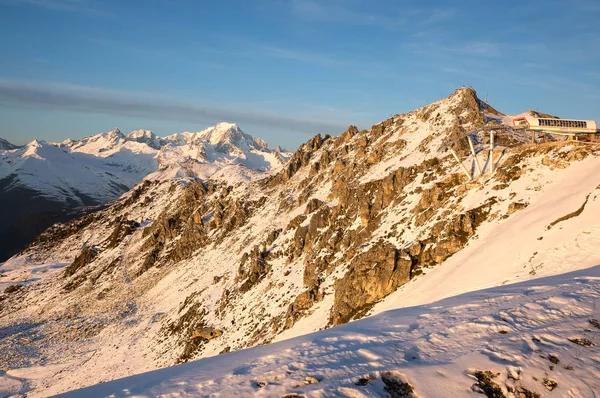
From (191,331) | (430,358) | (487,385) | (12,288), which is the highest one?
(430,358)

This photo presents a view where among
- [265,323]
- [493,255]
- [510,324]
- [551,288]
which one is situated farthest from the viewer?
[265,323]

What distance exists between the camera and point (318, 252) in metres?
59.8

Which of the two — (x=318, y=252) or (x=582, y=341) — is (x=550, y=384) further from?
(x=318, y=252)

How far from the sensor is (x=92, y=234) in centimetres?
13375

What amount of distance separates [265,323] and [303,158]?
6582 cm

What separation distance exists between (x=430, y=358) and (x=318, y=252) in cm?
4894

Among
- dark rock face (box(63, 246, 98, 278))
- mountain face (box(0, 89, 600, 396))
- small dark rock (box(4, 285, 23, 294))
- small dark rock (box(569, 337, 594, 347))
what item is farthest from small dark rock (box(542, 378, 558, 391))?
small dark rock (box(4, 285, 23, 294))

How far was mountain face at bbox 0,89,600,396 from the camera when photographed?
35.9 m

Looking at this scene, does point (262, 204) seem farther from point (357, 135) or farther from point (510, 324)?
point (510, 324)

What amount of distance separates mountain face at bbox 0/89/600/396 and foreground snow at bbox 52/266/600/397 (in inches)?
10.7

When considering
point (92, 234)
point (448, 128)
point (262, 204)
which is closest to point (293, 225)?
point (262, 204)

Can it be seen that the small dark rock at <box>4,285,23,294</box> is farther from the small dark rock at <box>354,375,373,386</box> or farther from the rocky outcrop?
the small dark rock at <box>354,375,373,386</box>

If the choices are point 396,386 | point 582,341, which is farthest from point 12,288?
point 582,341

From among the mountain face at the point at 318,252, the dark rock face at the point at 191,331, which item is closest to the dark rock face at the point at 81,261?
the mountain face at the point at 318,252
